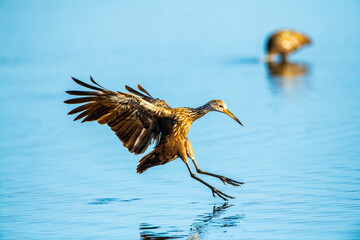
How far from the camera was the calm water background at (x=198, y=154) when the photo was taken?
8758mm

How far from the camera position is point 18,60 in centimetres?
2919

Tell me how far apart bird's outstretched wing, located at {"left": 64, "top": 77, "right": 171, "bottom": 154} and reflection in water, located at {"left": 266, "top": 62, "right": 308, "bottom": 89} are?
1065 centimetres

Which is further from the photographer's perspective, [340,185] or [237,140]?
[237,140]

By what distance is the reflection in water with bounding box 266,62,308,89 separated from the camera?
20.5 m

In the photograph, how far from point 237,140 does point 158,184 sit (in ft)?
10.3

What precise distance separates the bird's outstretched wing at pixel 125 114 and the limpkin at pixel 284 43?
1736 centimetres

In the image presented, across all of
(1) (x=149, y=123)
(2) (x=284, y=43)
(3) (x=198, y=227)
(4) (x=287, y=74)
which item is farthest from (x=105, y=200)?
(2) (x=284, y=43)

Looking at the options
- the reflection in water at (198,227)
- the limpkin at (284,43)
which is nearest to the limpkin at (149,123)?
the reflection in water at (198,227)

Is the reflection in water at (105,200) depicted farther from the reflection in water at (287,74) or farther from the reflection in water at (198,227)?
the reflection in water at (287,74)

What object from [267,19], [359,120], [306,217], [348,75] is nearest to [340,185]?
[306,217]

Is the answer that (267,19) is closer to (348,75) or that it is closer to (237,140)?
(348,75)

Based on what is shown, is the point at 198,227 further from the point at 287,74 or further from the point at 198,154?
the point at 287,74

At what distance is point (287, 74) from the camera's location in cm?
2278

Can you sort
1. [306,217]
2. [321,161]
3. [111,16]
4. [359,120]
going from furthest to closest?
[111,16] < [359,120] < [321,161] < [306,217]
